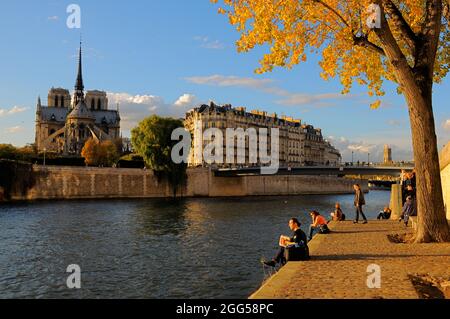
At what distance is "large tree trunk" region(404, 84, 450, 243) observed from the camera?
51.2 feet

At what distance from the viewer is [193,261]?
834 inches

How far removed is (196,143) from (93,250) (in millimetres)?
108645

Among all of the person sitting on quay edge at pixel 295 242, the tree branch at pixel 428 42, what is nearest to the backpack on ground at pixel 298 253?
the person sitting on quay edge at pixel 295 242

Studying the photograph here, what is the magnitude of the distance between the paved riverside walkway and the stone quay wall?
68.9m

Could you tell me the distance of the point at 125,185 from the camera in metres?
85.6

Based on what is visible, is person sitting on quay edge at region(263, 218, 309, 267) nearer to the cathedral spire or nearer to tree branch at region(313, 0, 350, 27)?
tree branch at region(313, 0, 350, 27)

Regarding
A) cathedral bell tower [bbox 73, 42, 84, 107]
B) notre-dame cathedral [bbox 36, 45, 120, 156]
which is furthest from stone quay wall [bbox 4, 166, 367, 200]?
cathedral bell tower [bbox 73, 42, 84, 107]

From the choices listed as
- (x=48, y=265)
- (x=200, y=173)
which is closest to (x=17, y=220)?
(x=48, y=265)

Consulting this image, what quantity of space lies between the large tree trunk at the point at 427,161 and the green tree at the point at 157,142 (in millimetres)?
68410

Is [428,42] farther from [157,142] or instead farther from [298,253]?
[157,142]

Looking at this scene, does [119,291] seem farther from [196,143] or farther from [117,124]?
[117,124]

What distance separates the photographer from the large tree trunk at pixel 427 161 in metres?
15.6

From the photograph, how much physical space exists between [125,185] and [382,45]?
243 feet
